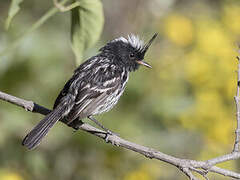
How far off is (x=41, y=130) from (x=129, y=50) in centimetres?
167

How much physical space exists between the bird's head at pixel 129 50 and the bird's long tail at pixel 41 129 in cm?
128

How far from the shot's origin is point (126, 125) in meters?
6.11

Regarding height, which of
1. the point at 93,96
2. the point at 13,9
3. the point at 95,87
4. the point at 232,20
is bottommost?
the point at 13,9

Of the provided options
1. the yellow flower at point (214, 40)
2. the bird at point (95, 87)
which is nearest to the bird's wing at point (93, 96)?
the bird at point (95, 87)

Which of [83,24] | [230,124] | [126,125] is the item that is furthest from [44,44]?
[230,124]

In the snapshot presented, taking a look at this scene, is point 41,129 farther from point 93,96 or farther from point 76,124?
point 93,96

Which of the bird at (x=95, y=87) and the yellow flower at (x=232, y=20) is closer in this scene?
the bird at (x=95, y=87)

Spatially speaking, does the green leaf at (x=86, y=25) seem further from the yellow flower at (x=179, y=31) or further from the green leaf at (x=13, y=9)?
the yellow flower at (x=179, y=31)

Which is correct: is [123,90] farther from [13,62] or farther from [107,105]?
[13,62]

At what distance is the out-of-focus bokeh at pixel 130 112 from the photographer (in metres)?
6.02

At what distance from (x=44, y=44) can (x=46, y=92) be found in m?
0.62

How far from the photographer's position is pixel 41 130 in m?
5.02

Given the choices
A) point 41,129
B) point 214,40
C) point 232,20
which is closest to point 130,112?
point 41,129

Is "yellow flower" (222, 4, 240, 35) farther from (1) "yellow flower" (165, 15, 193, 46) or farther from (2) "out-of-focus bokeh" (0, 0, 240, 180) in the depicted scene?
(1) "yellow flower" (165, 15, 193, 46)
